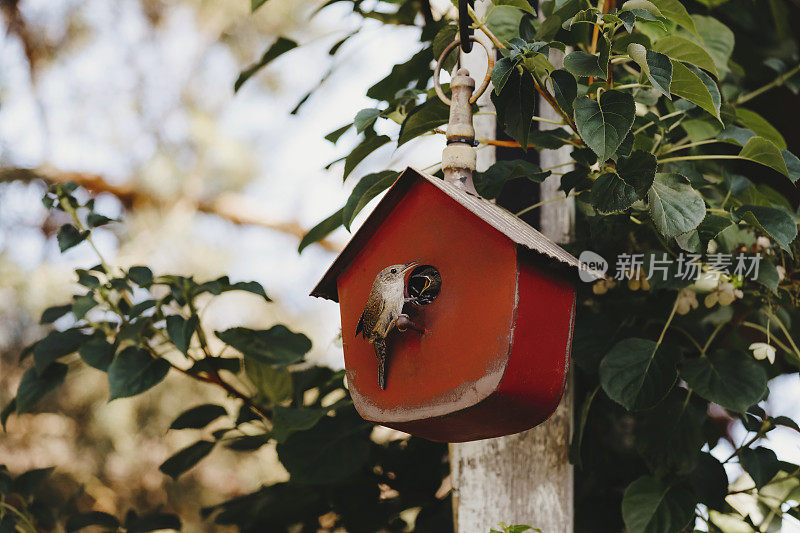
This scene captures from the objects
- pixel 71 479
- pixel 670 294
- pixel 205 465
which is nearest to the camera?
pixel 670 294

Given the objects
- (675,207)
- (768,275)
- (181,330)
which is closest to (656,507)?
(768,275)

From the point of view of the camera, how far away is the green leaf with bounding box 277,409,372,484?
1295 millimetres

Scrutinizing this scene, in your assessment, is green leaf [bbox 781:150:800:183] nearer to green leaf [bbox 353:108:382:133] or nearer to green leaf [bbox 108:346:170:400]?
green leaf [bbox 353:108:382:133]

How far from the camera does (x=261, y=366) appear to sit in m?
1.47

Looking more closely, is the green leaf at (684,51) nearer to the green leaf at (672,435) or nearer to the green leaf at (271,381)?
the green leaf at (672,435)

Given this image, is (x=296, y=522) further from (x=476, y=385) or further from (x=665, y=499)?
(x=476, y=385)

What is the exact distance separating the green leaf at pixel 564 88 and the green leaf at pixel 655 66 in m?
0.07

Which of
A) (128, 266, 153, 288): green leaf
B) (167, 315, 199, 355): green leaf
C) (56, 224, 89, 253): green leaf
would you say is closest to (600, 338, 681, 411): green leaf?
(167, 315, 199, 355): green leaf

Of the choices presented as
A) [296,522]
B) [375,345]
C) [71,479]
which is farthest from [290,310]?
[375,345]

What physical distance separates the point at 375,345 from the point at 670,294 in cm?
63

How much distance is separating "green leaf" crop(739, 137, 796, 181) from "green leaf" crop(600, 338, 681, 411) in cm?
30

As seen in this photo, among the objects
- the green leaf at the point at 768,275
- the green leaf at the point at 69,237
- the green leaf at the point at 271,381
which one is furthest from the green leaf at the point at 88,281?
the green leaf at the point at 768,275

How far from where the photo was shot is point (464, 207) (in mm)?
820

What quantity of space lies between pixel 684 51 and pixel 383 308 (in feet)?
1.64
